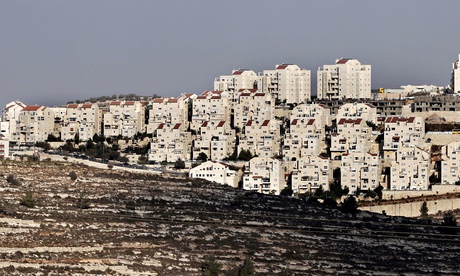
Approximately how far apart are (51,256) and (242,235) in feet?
28.0

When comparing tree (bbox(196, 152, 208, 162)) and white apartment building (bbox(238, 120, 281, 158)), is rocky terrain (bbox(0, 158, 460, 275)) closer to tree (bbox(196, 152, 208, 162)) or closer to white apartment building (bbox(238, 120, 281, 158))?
tree (bbox(196, 152, 208, 162))

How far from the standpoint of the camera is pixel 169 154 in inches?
2579

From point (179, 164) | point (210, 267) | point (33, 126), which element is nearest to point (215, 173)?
point (179, 164)

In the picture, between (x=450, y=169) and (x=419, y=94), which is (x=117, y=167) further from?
(x=419, y=94)

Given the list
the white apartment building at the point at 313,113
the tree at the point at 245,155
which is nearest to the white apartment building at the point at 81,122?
the tree at the point at 245,155

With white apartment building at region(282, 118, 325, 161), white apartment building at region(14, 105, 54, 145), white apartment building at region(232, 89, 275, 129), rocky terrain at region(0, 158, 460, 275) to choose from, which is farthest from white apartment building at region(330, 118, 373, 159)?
white apartment building at region(14, 105, 54, 145)

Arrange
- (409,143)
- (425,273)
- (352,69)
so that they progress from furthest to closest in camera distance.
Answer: (352,69) < (409,143) < (425,273)

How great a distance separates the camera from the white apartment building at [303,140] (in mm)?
64794

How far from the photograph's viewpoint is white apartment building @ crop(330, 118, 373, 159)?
64438 mm

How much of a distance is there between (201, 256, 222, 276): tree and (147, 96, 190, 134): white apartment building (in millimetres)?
29957

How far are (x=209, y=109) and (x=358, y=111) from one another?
6.24 meters

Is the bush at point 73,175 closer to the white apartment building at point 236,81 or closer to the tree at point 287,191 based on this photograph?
the tree at point 287,191

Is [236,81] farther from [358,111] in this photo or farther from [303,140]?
[303,140]

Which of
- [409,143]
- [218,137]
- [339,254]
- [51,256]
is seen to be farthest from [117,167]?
[51,256]
